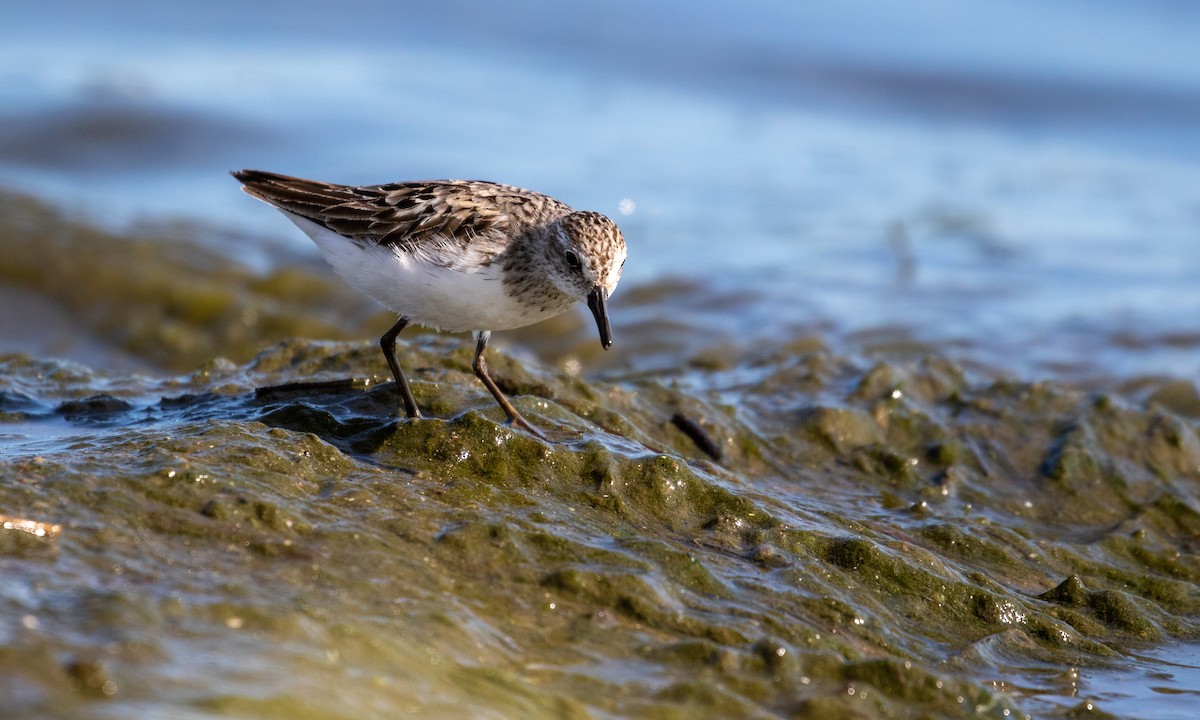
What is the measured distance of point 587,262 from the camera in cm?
508

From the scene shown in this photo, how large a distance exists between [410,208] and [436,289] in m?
0.50

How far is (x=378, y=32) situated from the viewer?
18.2 meters

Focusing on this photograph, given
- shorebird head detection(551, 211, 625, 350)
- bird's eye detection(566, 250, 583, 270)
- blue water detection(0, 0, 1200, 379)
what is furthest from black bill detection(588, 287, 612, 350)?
blue water detection(0, 0, 1200, 379)

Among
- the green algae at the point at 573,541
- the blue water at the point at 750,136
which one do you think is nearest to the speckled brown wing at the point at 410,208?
the green algae at the point at 573,541

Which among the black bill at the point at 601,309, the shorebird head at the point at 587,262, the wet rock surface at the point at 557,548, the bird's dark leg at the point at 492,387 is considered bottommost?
the wet rock surface at the point at 557,548

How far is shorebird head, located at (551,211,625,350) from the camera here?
5086mm

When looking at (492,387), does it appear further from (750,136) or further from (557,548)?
(750,136)

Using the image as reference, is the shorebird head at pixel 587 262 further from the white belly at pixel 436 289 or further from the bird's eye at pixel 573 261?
the white belly at pixel 436 289

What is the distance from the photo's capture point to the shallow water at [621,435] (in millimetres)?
3432

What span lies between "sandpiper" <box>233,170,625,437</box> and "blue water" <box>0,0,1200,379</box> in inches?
173

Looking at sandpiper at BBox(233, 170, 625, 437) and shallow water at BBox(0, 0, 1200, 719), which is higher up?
sandpiper at BBox(233, 170, 625, 437)

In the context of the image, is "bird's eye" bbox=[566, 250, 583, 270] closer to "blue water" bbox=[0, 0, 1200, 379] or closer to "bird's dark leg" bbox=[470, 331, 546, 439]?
"bird's dark leg" bbox=[470, 331, 546, 439]

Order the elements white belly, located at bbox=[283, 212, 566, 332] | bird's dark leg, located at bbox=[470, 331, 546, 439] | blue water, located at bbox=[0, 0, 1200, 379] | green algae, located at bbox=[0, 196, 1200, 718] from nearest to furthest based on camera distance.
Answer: green algae, located at bbox=[0, 196, 1200, 718] → bird's dark leg, located at bbox=[470, 331, 546, 439] → white belly, located at bbox=[283, 212, 566, 332] → blue water, located at bbox=[0, 0, 1200, 379]

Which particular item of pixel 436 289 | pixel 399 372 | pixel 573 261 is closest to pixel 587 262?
pixel 573 261
